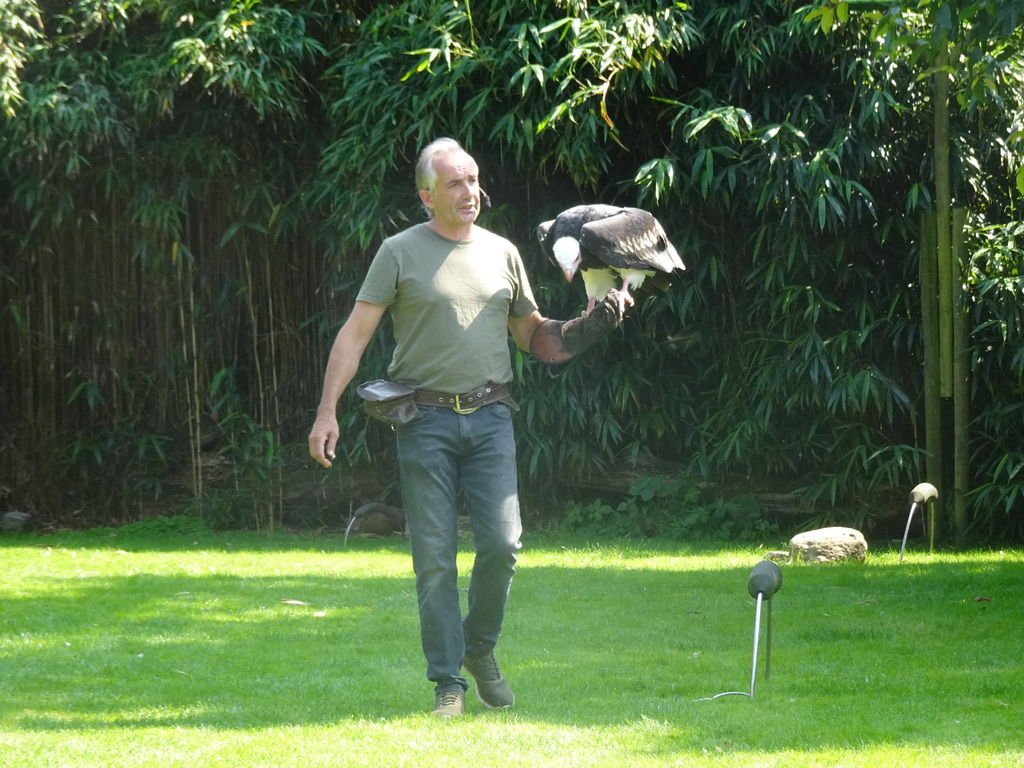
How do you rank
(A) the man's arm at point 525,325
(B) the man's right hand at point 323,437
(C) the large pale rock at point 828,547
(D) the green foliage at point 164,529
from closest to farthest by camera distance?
(B) the man's right hand at point 323,437 < (A) the man's arm at point 525,325 < (C) the large pale rock at point 828,547 < (D) the green foliage at point 164,529

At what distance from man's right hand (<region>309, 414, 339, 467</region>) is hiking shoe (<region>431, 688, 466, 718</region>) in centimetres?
68

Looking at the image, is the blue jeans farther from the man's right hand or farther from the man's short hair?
the man's short hair

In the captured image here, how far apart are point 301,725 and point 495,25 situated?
4.29 m

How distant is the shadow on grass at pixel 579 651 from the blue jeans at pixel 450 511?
258 mm

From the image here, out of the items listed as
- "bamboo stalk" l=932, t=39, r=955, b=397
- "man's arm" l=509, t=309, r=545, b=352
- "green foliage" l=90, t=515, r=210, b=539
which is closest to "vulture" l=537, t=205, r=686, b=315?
"man's arm" l=509, t=309, r=545, b=352

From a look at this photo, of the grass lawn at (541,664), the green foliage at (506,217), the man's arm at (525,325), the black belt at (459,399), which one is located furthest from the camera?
the green foliage at (506,217)

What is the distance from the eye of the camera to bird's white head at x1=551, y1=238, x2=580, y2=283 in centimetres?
357

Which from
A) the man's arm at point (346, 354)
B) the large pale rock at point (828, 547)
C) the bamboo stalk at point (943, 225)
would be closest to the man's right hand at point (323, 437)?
the man's arm at point (346, 354)

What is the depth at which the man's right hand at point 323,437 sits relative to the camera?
318 cm

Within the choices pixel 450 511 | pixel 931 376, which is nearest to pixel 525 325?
pixel 450 511

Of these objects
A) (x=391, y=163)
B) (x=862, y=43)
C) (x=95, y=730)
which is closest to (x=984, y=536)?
(x=862, y=43)

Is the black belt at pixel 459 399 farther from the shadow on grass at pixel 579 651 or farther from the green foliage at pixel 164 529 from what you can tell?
the green foliage at pixel 164 529

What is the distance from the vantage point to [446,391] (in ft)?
10.7

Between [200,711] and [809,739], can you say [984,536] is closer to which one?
[809,739]
